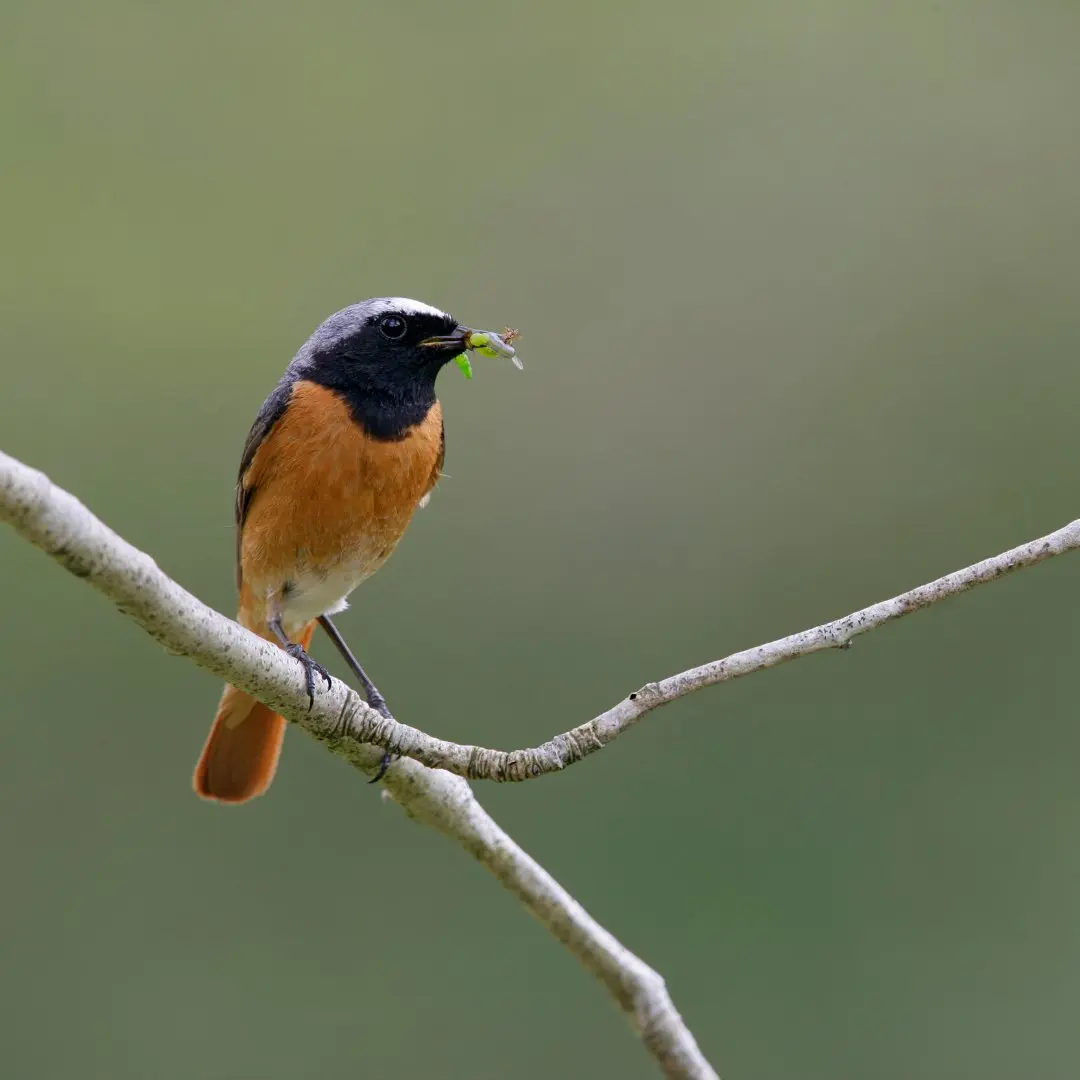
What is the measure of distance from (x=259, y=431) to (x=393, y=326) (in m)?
0.44

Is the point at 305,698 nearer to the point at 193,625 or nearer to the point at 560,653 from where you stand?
the point at 193,625

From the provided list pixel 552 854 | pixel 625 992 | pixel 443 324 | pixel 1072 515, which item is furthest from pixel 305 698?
pixel 1072 515

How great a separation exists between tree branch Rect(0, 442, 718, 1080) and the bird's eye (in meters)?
1.21

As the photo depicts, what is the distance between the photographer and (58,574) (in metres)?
7.81

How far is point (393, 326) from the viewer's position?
12.1ft

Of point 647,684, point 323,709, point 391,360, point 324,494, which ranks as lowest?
point 647,684

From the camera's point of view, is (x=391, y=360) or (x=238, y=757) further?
(x=238, y=757)

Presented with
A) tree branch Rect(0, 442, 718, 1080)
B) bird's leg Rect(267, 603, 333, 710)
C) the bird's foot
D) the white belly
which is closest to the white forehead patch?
the white belly

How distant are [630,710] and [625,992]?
0.64 metres

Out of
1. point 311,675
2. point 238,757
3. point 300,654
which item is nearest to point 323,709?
point 311,675

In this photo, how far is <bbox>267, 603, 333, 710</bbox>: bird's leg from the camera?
263cm

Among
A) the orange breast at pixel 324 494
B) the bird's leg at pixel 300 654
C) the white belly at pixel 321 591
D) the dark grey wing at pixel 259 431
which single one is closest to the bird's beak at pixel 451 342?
the orange breast at pixel 324 494

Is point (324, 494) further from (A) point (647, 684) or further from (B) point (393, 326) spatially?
(A) point (647, 684)

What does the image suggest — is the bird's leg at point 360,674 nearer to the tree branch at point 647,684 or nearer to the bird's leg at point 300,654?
the bird's leg at point 300,654
